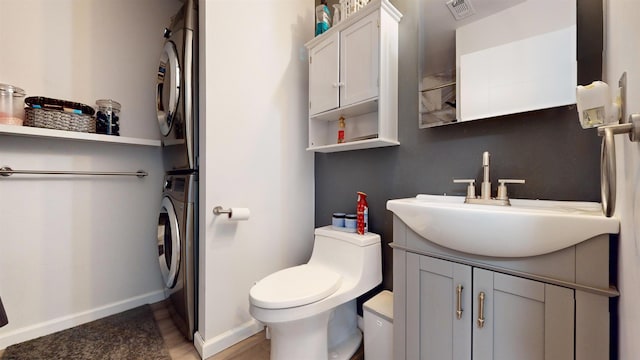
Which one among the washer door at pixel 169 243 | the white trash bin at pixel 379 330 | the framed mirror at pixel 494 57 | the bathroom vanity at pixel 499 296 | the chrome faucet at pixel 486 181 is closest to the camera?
the bathroom vanity at pixel 499 296

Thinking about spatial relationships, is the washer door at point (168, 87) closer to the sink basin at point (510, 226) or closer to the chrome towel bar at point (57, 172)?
the chrome towel bar at point (57, 172)

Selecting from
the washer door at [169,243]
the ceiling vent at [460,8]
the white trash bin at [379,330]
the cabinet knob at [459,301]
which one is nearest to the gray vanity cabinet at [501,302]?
the cabinet knob at [459,301]

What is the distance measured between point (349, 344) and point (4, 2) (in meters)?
2.75

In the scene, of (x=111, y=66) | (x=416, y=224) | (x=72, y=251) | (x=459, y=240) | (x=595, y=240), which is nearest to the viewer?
(x=595, y=240)

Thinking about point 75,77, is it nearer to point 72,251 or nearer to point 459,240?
point 72,251

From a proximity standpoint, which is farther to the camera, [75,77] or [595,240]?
[75,77]

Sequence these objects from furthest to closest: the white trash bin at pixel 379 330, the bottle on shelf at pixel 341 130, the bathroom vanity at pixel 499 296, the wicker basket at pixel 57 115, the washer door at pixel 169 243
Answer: the bottle on shelf at pixel 341 130 → the washer door at pixel 169 243 → the wicker basket at pixel 57 115 → the white trash bin at pixel 379 330 → the bathroom vanity at pixel 499 296

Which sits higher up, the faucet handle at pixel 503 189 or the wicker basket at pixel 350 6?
the wicker basket at pixel 350 6

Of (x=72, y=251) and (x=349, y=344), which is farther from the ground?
(x=72, y=251)

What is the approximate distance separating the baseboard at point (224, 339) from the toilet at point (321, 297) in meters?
0.41

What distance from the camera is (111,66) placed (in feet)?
5.93

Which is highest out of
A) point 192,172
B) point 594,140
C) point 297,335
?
→ point 594,140

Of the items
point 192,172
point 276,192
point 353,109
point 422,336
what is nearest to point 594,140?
point 422,336

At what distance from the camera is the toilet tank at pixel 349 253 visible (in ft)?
4.31
